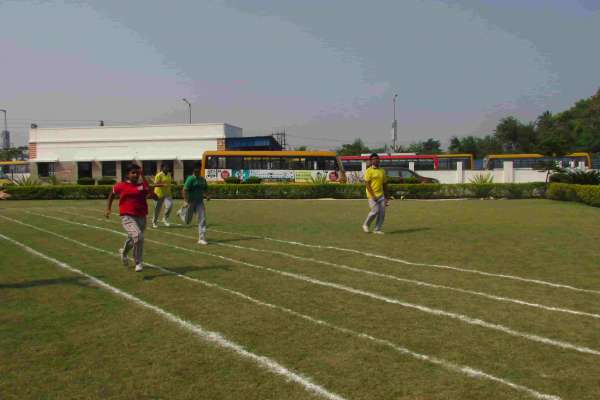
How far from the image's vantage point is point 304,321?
505 cm

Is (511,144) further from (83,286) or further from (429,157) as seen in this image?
(83,286)

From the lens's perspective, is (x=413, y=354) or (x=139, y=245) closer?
(x=413, y=354)

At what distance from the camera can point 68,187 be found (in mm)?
28516

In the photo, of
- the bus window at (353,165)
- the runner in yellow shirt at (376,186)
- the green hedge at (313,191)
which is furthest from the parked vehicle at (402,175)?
the runner in yellow shirt at (376,186)

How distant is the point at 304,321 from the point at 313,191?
2296cm

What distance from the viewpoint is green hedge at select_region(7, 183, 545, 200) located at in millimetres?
26891

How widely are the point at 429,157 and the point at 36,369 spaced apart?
132 ft

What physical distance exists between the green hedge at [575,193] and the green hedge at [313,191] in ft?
7.13

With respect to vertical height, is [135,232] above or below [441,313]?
above

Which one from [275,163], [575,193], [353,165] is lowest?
[575,193]

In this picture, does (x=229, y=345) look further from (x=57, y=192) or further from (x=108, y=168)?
(x=108, y=168)

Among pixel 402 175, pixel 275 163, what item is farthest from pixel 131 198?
pixel 275 163

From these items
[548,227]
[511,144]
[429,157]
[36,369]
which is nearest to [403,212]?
[548,227]

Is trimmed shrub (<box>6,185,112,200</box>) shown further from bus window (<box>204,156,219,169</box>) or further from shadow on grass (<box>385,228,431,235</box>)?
shadow on grass (<box>385,228,431,235</box>)
